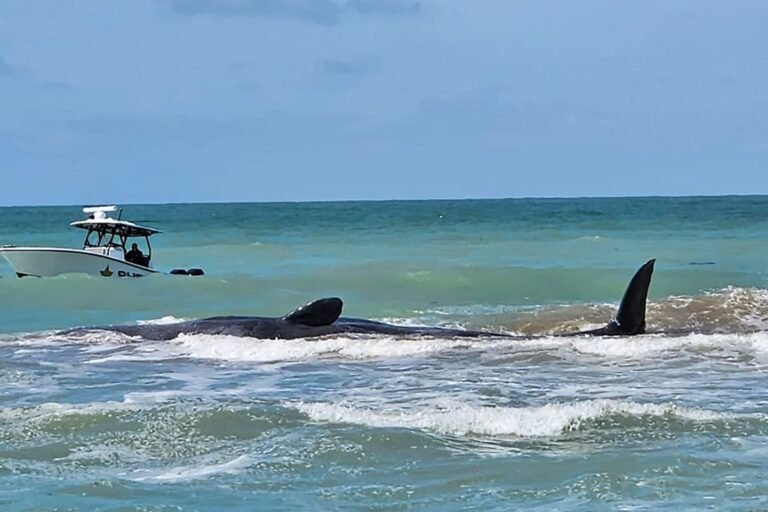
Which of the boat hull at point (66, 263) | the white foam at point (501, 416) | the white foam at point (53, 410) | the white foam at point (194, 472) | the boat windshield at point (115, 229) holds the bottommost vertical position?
the white foam at point (194, 472)

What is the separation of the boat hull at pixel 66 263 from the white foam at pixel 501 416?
1828 centimetres

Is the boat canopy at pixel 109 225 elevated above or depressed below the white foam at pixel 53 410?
above

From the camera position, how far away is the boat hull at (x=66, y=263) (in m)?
27.8

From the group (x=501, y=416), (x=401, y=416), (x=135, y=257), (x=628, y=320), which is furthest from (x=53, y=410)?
(x=135, y=257)

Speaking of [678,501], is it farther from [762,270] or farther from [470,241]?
[470,241]

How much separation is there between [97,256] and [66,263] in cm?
114

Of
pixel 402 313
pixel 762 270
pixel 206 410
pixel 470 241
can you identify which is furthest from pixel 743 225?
pixel 206 410

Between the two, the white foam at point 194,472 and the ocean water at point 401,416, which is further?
the white foam at point 194,472

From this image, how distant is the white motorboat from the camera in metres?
27.4

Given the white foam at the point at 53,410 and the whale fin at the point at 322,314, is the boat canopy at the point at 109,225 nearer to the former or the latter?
the whale fin at the point at 322,314

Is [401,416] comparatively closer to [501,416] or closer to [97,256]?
[501,416]

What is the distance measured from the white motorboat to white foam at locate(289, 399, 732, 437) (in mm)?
17715

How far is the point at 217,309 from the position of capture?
25.7 metres

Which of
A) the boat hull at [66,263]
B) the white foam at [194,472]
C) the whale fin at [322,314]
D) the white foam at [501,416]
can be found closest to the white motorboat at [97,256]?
the boat hull at [66,263]
